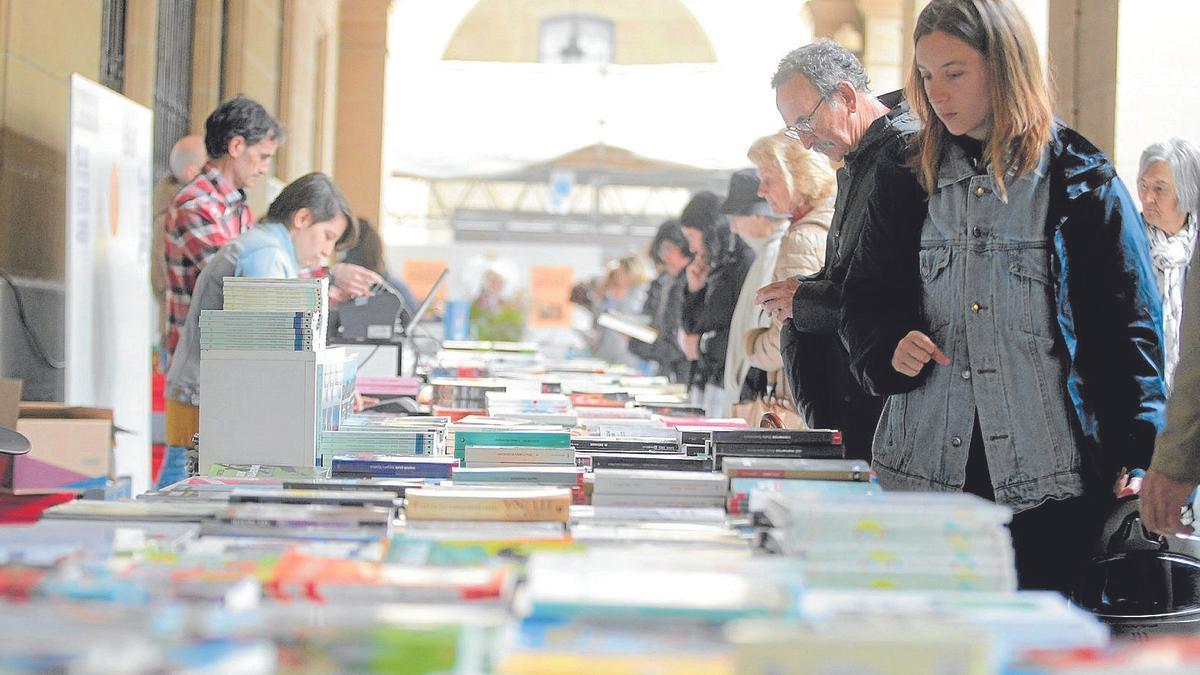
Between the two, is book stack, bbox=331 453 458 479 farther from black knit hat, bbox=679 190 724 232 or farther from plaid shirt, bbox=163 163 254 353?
black knit hat, bbox=679 190 724 232

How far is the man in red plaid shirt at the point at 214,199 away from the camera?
4.29 m

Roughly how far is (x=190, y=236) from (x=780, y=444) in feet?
8.45

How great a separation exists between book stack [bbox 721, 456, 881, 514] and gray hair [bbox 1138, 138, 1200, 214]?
2.43 metres

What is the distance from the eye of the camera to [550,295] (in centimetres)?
1545

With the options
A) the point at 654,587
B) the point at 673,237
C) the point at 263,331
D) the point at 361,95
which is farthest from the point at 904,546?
the point at 361,95

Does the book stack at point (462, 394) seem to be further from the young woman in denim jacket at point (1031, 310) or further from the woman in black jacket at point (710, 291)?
the young woman in denim jacket at point (1031, 310)

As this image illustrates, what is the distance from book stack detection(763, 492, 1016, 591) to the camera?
4.36ft

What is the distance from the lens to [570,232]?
23000 mm

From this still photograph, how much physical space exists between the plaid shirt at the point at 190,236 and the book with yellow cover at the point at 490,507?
2699 mm

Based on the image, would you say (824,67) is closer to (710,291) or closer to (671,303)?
(710,291)

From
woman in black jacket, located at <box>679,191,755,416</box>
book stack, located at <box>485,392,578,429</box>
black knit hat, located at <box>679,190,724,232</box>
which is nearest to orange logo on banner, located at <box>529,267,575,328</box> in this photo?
woman in black jacket, located at <box>679,191,755,416</box>

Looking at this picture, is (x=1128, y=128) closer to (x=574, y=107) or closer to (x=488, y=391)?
(x=488, y=391)

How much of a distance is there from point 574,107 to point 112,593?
7.97 meters

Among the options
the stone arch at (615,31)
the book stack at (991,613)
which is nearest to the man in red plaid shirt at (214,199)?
the book stack at (991,613)
